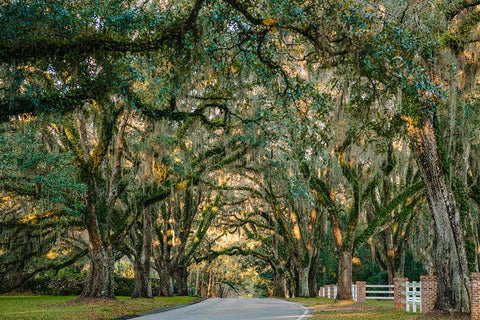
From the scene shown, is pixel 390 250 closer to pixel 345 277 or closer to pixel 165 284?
pixel 345 277

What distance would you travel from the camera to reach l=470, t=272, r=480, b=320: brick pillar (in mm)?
10109

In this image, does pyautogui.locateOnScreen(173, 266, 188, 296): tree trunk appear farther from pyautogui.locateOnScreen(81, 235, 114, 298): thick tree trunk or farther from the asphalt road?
the asphalt road

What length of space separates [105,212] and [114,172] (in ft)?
5.65

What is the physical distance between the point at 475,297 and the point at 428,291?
332 centimetres

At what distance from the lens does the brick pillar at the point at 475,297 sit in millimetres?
10109

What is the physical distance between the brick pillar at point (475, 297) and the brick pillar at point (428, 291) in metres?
3.14

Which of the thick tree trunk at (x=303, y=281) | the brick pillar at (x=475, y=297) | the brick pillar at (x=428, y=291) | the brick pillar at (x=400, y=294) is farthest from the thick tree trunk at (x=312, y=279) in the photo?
the brick pillar at (x=475, y=297)

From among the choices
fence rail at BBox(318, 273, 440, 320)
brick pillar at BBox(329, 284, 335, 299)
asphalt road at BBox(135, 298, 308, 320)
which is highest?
fence rail at BBox(318, 273, 440, 320)

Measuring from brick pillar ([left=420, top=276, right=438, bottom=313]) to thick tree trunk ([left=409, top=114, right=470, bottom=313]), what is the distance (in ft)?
7.44

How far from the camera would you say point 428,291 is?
44.1ft

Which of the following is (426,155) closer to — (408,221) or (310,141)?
(310,141)

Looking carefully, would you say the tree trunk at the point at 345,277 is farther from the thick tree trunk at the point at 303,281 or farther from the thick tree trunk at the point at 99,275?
the thick tree trunk at the point at 99,275

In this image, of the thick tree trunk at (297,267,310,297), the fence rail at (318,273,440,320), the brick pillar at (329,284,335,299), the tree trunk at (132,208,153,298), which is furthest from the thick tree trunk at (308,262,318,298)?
the tree trunk at (132,208,153,298)

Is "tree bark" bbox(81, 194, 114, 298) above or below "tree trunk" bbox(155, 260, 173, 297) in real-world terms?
above
